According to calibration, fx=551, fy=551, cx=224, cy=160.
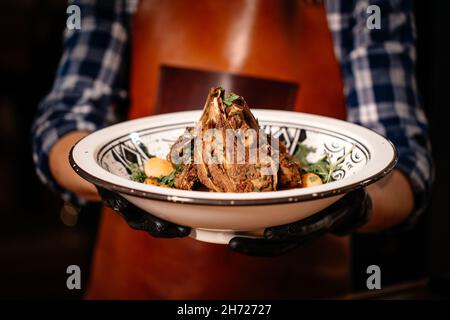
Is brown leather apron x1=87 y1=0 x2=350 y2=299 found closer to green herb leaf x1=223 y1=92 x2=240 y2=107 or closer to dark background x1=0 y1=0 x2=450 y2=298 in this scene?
green herb leaf x1=223 y1=92 x2=240 y2=107

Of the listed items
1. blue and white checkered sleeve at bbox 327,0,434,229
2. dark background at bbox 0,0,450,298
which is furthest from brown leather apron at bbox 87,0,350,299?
dark background at bbox 0,0,450,298

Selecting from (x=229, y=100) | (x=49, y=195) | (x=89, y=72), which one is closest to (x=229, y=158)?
(x=229, y=100)

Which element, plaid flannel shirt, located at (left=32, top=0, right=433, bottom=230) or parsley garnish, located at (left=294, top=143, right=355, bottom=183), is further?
plaid flannel shirt, located at (left=32, top=0, right=433, bottom=230)

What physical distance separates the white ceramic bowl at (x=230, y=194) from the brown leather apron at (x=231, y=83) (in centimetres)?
34

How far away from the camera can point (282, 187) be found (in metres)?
1.10

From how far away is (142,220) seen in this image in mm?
1098

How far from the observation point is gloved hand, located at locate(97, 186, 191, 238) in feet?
3.47

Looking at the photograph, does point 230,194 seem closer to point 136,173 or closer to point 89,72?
point 136,173

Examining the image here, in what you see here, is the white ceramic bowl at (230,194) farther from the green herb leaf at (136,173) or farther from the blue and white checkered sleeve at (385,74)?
the blue and white checkered sleeve at (385,74)

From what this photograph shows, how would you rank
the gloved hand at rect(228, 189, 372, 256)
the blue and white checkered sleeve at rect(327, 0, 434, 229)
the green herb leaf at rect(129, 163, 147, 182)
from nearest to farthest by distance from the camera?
1. the gloved hand at rect(228, 189, 372, 256)
2. the green herb leaf at rect(129, 163, 147, 182)
3. the blue and white checkered sleeve at rect(327, 0, 434, 229)

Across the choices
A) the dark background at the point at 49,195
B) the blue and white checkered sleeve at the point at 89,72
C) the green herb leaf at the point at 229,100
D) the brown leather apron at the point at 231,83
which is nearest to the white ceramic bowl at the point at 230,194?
the green herb leaf at the point at 229,100

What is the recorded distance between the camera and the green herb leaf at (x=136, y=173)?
116 centimetres

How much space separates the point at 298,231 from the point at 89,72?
3.31ft

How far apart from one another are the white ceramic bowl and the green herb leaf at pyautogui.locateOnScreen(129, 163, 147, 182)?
0.04ft
